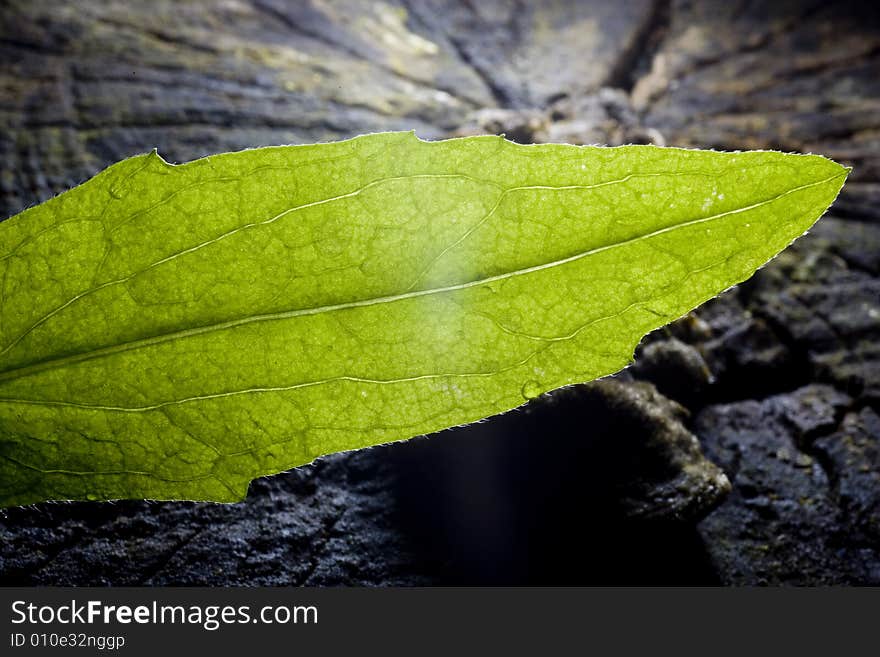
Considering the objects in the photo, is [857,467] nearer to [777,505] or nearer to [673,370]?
[777,505]

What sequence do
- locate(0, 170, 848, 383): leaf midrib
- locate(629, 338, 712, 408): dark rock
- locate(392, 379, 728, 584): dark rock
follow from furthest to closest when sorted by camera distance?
locate(629, 338, 712, 408): dark rock
locate(392, 379, 728, 584): dark rock
locate(0, 170, 848, 383): leaf midrib

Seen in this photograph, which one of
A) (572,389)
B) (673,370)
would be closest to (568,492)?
(572,389)

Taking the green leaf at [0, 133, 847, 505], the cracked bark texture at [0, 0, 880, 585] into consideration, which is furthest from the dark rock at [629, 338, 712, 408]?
the green leaf at [0, 133, 847, 505]

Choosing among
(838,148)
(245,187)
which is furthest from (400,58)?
(245,187)

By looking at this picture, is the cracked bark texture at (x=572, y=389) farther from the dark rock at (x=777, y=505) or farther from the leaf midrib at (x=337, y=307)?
the leaf midrib at (x=337, y=307)

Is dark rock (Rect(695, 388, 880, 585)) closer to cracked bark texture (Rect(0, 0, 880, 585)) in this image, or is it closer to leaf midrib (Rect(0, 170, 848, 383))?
cracked bark texture (Rect(0, 0, 880, 585))

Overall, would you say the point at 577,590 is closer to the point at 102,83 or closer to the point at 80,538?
the point at 80,538
